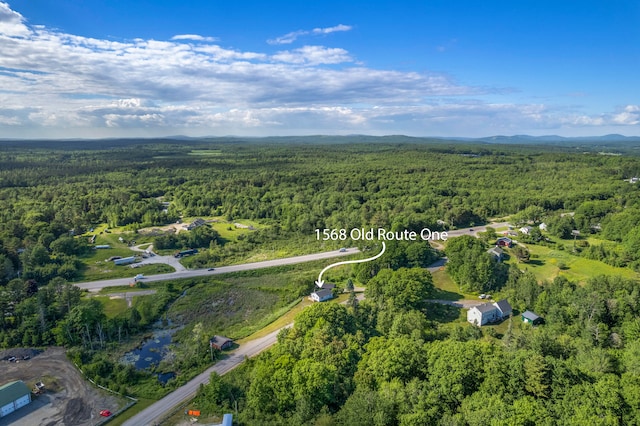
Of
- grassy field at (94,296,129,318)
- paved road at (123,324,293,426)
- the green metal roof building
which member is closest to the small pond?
paved road at (123,324,293,426)

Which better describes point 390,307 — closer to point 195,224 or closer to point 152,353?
point 152,353

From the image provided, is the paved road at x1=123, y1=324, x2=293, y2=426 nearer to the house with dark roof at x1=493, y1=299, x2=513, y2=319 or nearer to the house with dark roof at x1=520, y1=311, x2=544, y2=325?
the house with dark roof at x1=493, y1=299, x2=513, y2=319

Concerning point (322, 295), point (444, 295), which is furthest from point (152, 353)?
point (444, 295)

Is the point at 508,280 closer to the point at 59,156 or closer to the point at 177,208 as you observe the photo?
the point at 177,208

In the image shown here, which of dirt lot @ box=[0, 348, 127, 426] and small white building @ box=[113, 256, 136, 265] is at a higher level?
small white building @ box=[113, 256, 136, 265]

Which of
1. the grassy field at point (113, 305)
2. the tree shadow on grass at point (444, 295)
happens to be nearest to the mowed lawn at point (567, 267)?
the tree shadow on grass at point (444, 295)

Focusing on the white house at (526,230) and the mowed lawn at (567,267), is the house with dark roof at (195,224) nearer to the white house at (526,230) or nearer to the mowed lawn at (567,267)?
the mowed lawn at (567,267)
